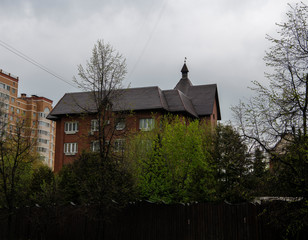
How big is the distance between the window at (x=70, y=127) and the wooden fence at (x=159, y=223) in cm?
2256

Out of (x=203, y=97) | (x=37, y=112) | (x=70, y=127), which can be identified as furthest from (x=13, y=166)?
(x=37, y=112)

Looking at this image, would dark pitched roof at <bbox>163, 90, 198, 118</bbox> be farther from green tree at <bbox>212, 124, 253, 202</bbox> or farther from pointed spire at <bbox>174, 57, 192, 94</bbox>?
→ green tree at <bbox>212, 124, 253, 202</bbox>

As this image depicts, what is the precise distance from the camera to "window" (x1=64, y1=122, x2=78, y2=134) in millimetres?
Answer: 46247

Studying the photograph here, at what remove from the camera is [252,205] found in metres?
17.9

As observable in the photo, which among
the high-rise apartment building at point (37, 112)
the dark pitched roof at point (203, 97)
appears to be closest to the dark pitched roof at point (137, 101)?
the dark pitched roof at point (203, 97)

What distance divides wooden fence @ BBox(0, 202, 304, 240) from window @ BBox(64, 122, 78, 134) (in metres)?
22.6

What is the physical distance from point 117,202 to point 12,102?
79.7 metres

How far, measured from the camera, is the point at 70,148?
46.1m

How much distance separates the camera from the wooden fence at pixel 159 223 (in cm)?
1795

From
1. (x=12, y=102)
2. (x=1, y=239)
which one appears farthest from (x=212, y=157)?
(x=12, y=102)

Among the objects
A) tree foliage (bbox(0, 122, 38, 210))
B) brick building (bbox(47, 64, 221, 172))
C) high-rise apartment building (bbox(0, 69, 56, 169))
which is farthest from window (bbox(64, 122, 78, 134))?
high-rise apartment building (bbox(0, 69, 56, 169))

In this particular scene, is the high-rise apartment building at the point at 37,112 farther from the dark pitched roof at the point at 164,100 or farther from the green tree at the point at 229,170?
the green tree at the point at 229,170

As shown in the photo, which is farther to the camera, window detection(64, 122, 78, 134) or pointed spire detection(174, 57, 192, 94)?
pointed spire detection(174, 57, 192, 94)

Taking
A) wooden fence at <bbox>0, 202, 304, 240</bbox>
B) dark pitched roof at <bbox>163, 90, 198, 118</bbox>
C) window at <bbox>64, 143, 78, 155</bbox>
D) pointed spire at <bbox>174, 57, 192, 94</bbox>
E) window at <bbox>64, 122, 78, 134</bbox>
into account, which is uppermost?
pointed spire at <bbox>174, 57, 192, 94</bbox>
